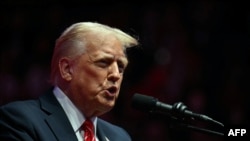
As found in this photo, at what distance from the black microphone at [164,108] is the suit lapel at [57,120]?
0.38m

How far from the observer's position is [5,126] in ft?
10.5

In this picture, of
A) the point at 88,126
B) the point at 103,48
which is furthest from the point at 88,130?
the point at 103,48

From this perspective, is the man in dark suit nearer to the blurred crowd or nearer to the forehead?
the forehead

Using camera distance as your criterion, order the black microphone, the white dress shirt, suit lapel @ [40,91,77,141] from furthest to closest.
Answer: the white dress shirt → suit lapel @ [40,91,77,141] → the black microphone

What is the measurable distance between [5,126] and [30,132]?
0.44ft

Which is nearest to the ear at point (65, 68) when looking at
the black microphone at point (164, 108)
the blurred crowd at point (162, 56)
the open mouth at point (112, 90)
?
the open mouth at point (112, 90)

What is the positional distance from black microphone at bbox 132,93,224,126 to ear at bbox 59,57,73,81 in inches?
19.1

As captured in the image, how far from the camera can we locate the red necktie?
3467 millimetres

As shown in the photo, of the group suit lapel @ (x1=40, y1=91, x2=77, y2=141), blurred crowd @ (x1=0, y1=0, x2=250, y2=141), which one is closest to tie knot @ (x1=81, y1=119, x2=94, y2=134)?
suit lapel @ (x1=40, y1=91, x2=77, y2=141)

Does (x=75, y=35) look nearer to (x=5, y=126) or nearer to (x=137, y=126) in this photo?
(x=5, y=126)

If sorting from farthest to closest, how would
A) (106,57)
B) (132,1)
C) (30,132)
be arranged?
(132,1)
(106,57)
(30,132)

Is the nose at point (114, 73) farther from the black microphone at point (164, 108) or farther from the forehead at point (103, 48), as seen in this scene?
the black microphone at point (164, 108)

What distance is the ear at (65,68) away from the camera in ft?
11.7

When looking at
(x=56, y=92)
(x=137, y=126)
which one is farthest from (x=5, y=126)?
(x=137, y=126)
